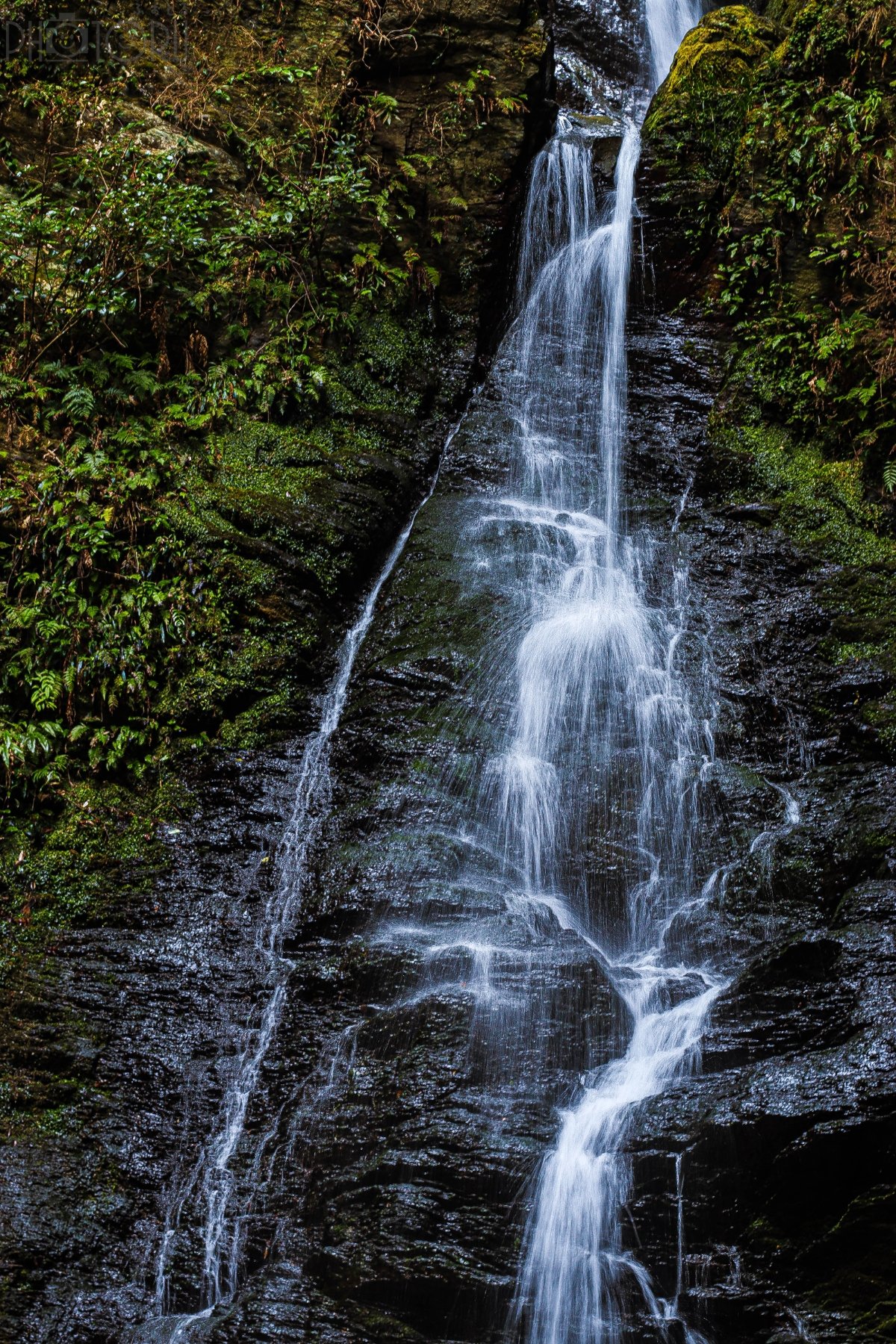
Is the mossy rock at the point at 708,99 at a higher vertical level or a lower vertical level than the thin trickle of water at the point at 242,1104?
higher

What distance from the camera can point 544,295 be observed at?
450 inches

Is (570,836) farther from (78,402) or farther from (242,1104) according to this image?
(78,402)

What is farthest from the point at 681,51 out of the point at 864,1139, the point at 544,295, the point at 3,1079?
the point at 3,1079

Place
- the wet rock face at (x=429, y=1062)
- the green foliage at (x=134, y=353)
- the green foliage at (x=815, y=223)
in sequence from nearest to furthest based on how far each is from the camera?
the wet rock face at (x=429, y=1062) < the green foliage at (x=134, y=353) < the green foliage at (x=815, y=223)

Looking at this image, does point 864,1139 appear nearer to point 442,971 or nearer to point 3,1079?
point 442,971

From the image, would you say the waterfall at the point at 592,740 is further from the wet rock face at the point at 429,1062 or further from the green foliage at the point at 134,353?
the green foliage at the point at 134,353

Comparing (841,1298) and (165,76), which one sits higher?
(165,76)

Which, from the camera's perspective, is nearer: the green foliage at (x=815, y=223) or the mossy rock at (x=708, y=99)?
the green foliage at (x=815, y=223)

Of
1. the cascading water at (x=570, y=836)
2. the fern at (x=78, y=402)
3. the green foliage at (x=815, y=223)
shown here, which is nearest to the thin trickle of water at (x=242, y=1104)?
the cascading water at (x=570, y=836)

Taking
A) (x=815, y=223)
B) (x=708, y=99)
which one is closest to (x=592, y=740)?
(x=815, y=223)

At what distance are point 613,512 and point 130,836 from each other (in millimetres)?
5595

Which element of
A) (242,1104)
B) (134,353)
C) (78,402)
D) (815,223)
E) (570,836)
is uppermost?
(815,223)

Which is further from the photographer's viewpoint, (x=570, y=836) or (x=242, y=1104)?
(x=570, y=836)

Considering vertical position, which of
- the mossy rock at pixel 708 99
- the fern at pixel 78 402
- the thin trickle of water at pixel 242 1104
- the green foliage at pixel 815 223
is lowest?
the thin trickle of water at pixel 242 1104
